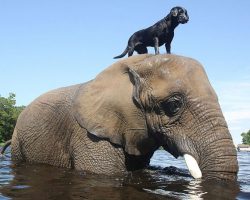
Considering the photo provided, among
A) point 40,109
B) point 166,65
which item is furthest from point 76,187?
point 40,109

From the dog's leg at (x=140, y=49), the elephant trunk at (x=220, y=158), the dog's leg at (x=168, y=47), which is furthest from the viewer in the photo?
the dog's leg at (x=140, y=49)

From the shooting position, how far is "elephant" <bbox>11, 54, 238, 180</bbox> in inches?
220

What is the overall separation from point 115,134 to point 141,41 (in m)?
3.72

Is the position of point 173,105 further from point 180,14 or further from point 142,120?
point 180,14

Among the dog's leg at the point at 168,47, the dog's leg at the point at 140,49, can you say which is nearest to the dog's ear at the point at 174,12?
the dog's leg at the point at 168,47

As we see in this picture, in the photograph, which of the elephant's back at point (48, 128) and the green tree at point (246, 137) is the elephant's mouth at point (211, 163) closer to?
the elephant's back at point (48, 128)

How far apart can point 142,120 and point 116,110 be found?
441 mm

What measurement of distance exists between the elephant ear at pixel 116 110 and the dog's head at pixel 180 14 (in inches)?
119

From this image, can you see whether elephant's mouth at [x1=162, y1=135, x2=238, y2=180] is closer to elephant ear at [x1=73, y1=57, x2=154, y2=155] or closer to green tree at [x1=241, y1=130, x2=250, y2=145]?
elephant ear at [x1=73, y1=57, x2=154, y2=155]

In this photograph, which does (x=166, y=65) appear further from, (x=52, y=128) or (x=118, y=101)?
(x=52, y=128)

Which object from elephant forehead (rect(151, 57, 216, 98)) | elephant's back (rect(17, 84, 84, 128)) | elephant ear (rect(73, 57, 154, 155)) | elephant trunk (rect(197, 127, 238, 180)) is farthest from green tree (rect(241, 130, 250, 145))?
elephant trunk (rect(197, 127, 238, 180))

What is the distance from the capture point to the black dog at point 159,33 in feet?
30.7

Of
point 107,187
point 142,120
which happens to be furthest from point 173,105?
point 107,187

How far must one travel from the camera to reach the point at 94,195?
519cm
